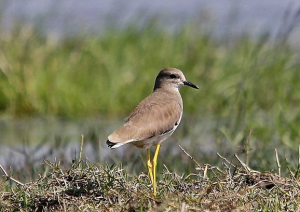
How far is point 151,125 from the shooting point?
589 centimetres

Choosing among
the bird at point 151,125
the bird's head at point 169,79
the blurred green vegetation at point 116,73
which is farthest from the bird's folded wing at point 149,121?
the blurred green vegetation at point 116,73

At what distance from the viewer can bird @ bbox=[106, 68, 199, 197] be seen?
5.58 m

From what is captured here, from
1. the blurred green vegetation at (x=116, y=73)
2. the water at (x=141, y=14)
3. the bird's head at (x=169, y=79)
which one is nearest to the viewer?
the bird's head at (x=169, y=79)

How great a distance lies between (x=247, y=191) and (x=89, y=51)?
19.3ft

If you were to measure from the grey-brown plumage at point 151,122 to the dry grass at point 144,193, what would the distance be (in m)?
0.30

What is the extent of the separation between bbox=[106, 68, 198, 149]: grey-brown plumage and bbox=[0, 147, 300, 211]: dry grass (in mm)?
298

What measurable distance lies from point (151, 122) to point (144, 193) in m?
1.05

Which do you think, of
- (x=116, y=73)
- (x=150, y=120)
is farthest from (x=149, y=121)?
(x=116, y=73)

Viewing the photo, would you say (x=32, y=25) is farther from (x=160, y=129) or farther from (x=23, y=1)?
(x=160, y=129)

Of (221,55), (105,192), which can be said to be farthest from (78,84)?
(105,192)

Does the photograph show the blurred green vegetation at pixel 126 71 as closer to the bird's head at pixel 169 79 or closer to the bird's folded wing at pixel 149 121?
the bird's head at pixel 169 79

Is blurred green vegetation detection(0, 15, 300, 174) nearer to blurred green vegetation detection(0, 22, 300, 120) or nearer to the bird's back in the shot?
blurred green vegetation detection(0, 22, 300, 120)

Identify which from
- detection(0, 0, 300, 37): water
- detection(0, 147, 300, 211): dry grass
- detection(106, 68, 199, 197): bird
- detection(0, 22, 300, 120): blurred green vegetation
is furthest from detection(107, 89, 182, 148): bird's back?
detection(0, 22, 300, 120): blurred green vegetation

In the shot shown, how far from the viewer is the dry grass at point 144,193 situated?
4855mm
